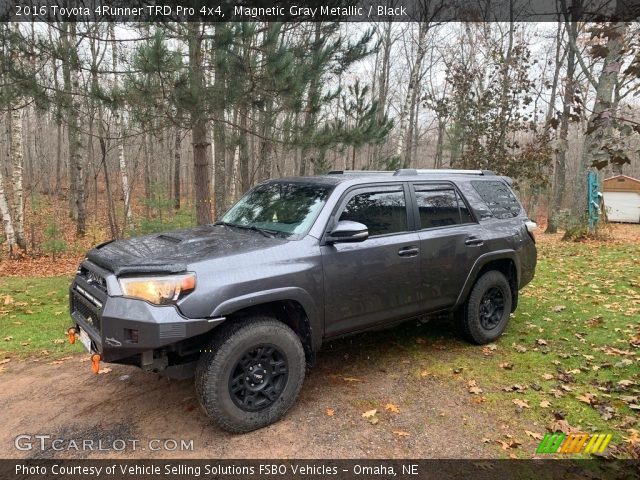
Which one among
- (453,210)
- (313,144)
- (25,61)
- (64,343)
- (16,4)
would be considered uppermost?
(16,4)

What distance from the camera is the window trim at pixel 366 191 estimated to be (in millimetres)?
3762

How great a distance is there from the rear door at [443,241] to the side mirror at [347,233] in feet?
3.02

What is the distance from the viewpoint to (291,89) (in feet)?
24.8

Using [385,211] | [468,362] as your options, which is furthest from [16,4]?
[468,362]

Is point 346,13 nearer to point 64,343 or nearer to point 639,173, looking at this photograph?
point 64,343

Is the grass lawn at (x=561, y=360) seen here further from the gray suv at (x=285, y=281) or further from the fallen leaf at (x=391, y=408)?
the fallen leaf at (x=391, y=408)

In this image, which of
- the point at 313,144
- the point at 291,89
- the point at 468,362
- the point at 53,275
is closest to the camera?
the point at 468,362

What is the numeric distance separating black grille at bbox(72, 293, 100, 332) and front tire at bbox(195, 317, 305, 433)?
0.85 m

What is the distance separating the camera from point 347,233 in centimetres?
357

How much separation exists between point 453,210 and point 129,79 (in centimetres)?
518

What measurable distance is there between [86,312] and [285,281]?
1.64 m

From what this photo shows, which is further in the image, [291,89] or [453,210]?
[291,89]

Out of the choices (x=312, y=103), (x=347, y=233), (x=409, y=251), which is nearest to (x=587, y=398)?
(x=409, y=251)

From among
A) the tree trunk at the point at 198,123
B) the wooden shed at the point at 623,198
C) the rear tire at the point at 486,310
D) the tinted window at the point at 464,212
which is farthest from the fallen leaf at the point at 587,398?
the wooden shed at the point at 623,198
